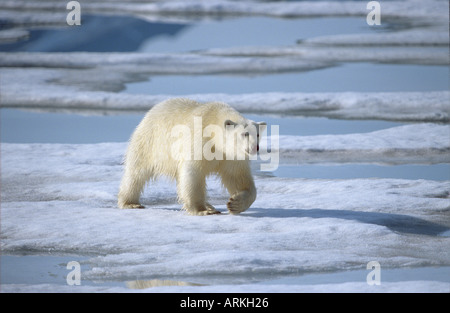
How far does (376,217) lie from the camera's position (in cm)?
602

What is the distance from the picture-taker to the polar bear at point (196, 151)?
5.78 meters

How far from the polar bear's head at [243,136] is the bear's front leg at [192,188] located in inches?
12.1

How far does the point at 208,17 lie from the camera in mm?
22125

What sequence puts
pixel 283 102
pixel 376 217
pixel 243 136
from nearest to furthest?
pixel 243 136 < pixel 376 217 < pixel 283 102

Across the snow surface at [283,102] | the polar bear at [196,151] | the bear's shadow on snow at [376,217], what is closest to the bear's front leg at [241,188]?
the polar bear at [196,151]

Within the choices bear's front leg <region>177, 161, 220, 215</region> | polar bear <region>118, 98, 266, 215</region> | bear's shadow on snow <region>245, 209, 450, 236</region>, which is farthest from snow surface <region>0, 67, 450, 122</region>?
bear's front leg <region>177, 161, 220, 215</region>

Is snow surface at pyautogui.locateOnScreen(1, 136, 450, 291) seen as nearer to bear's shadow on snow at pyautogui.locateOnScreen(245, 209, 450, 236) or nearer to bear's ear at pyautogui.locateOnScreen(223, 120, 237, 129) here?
bear's shadow on snow at pyautogui.locateOnScreen(245, 209, 450, 236)

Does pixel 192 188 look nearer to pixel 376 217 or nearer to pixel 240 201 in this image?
pixel 240 201

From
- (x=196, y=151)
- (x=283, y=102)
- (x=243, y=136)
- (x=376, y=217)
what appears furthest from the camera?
(x=283, y=102)

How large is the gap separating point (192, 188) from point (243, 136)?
23.0 inches

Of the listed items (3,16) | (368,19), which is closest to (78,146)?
(3,16)

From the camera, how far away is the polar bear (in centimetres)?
578

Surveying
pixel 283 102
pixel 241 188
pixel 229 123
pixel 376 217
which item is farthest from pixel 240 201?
pixel 283 102

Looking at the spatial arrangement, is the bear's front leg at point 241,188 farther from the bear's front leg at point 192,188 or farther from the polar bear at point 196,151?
the bear's front leg at point 192,188
